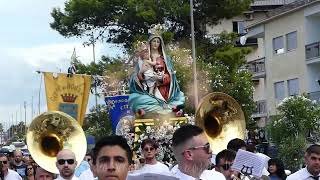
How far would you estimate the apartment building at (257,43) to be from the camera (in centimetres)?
4244

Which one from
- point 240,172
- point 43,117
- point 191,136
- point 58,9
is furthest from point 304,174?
point 58,9

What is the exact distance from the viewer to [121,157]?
13.9 feet

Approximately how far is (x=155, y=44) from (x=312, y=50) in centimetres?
2067

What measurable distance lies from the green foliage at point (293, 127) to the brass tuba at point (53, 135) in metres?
13.7

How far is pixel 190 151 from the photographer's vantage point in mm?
5445

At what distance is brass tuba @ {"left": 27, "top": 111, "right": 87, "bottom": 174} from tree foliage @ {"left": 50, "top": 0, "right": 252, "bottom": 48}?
23.8 metres

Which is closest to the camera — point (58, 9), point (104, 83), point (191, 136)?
point (191, 136)

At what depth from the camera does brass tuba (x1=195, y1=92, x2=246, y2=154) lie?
11.2m

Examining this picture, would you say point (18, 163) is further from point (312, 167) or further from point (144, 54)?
point (312, 167)

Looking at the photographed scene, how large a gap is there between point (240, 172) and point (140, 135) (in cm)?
700

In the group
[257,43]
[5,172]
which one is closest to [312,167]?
[5,172]

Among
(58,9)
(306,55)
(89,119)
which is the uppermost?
(58,9)

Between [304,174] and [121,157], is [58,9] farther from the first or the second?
[121,157]

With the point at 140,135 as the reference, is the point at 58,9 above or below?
above
